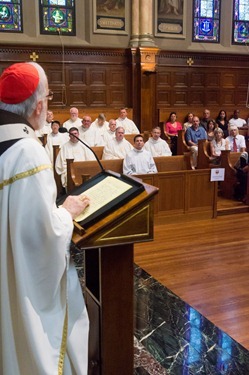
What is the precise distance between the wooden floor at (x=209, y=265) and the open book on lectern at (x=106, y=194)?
6.07ft

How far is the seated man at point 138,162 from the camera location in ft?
21.7

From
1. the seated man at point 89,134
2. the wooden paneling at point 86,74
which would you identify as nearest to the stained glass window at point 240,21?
the wooden paneling at point 86,74

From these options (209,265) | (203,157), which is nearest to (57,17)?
(203,157)

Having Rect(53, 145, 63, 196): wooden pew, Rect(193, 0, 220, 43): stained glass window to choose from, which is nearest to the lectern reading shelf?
Rect(53, 145, 63, 196): wooden pew

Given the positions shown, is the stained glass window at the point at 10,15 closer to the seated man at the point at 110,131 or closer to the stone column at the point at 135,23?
the stone column at the point at 135,23

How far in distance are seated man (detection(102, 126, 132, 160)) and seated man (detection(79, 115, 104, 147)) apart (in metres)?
1.10

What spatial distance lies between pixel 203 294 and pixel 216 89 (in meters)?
9.34

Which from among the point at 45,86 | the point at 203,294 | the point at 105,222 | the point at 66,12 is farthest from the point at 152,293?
the point at 66,12

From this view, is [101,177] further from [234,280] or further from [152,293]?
[234,280]

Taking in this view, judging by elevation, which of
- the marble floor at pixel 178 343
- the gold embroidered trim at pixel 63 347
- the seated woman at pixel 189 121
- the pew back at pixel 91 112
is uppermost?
the pew back at pixel 91 112

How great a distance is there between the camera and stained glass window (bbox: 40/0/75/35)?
10445mm

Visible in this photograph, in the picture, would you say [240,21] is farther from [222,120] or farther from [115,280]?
[115,280]

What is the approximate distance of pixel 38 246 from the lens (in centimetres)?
160

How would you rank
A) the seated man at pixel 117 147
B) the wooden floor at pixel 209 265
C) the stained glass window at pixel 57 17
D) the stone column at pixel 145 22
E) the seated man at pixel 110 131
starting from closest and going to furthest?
the wooden floor at pixel 209 265 → the seated man at pixel 117 147 → the seated man at pixel 110 131 → the stained glass window at pixel 57 17 → the stone column at pixel 145 22
